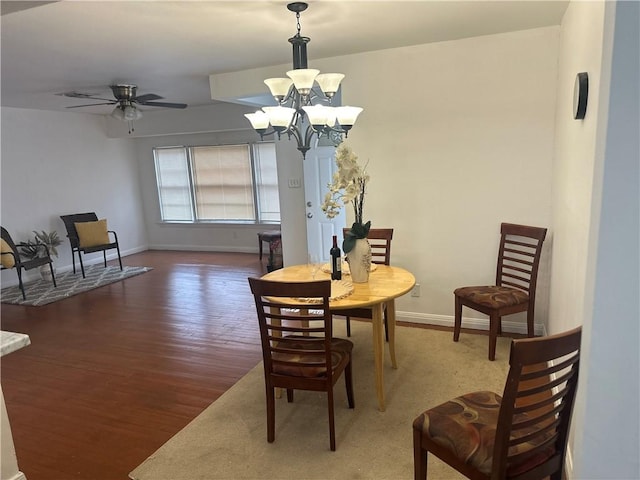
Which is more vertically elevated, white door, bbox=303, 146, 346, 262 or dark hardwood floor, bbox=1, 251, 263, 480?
white door, bbox=303, 146, 346, 262

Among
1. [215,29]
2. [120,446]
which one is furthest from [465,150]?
[120,446]

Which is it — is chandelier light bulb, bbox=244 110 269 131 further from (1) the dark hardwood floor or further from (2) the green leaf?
(1) the dark hardwood floor

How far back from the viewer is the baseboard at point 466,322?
3.62m

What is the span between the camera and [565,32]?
2.89 meters

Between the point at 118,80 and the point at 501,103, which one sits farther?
the point at 118,80

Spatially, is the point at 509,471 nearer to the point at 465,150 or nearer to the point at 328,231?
the point at 465,150

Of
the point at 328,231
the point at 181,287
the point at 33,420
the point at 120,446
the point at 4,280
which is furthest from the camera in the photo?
the point at 4,280

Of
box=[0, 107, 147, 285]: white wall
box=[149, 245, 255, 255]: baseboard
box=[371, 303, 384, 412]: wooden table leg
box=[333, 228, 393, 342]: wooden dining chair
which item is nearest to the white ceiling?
box=[333, 228, 393, 342]: wooden dining chair

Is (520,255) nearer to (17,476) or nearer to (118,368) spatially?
(118,368)

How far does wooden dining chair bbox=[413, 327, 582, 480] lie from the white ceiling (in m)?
2.12

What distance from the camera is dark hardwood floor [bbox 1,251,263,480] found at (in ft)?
8.18

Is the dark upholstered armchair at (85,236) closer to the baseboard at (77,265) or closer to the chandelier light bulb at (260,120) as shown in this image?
the baseboard at (77,265)

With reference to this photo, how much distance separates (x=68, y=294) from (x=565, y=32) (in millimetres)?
5870

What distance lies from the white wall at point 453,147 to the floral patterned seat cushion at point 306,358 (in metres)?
1.62
